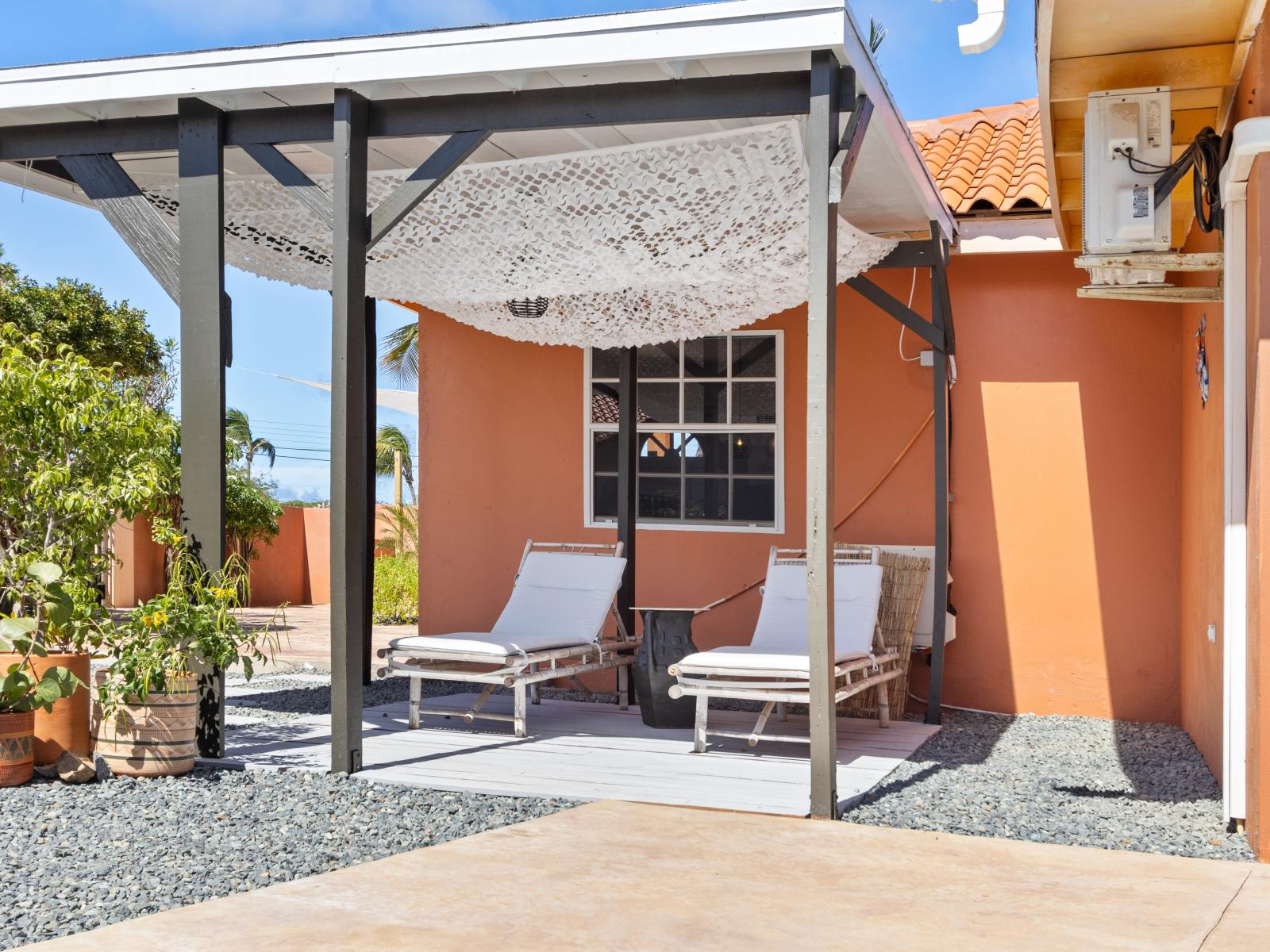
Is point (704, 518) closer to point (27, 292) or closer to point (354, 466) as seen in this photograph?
point (354, 466)

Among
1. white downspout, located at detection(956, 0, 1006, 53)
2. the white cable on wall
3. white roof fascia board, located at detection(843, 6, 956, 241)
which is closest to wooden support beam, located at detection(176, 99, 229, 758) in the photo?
white roof fascia board, located at detection(843, 6, 956, 241)

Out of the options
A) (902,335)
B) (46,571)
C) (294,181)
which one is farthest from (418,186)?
(902,335)

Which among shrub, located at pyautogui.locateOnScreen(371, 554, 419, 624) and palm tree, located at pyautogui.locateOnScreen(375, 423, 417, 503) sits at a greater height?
palm tree, located at pyautogui.locateOnScreen(375, 423, 417, 503)

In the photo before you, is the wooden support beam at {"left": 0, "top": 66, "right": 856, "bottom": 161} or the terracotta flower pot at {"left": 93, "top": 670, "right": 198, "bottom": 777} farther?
the terracotta flower pot at {"left": 93, "top": 670, "right": 198, "bottom": 777}

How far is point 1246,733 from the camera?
3.97 meters

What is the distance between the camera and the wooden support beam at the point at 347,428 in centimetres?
455

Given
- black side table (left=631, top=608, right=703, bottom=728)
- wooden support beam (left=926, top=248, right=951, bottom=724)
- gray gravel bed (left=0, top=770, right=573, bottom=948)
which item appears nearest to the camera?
gray gravel bed (left=0, top=770, right=573, bottom=948)

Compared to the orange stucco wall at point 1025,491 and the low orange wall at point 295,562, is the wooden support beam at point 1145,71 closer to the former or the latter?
the orange stucco wall at point 1025,491

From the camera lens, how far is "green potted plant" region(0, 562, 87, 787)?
4.45 metres

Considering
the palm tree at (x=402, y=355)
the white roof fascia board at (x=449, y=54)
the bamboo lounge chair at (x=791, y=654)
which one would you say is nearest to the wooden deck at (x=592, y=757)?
the bamboo lounge chair at (x=791, y=654)

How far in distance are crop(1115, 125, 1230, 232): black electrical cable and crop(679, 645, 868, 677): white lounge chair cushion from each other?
227 centimetres

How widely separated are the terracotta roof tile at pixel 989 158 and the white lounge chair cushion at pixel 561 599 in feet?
9.24

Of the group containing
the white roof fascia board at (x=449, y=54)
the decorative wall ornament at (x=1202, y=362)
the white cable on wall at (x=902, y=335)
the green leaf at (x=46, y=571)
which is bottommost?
the green leaf at (x=46, y=571)

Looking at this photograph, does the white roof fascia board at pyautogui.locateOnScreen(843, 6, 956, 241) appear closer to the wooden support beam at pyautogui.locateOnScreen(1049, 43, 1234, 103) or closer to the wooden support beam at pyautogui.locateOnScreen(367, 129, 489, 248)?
the wooden support beam at pyautogui.locateOnScreen(1049, 43, 1234, 103)
